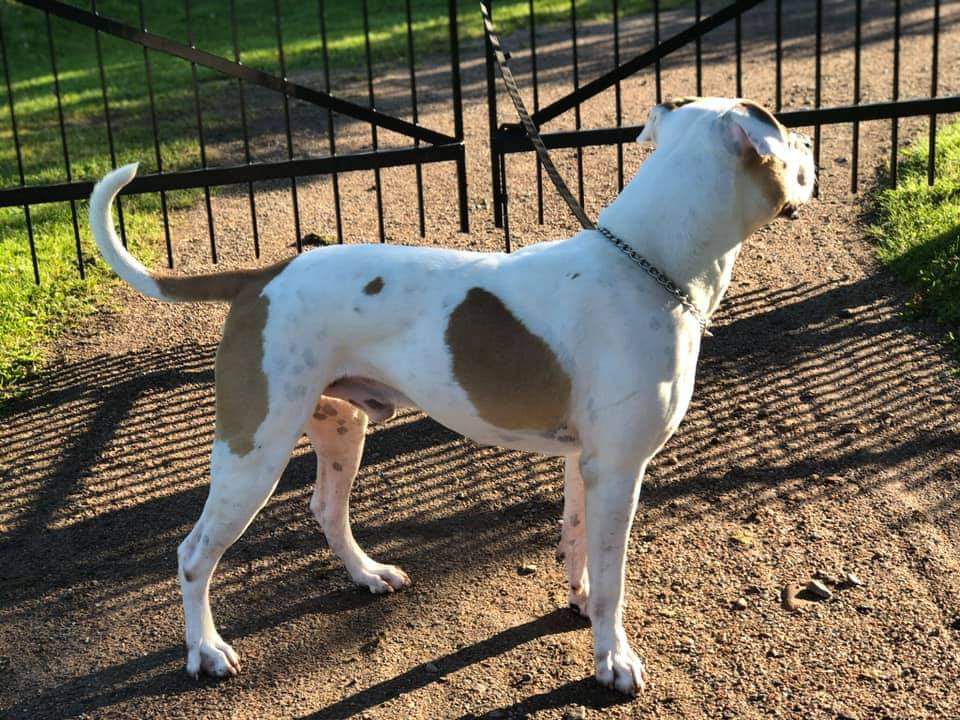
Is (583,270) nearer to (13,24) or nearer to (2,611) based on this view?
(2,611)

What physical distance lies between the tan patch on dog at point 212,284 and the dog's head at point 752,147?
1356 millimetres

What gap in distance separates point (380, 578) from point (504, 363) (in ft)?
4.07

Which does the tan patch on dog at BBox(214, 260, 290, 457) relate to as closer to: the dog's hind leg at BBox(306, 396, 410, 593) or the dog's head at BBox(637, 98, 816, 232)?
the dog's hind leg at BBox(306, 396, 410, 593)

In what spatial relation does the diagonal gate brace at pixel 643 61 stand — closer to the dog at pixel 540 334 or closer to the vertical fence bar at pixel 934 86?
the vertical fence bar at pixel 934 86

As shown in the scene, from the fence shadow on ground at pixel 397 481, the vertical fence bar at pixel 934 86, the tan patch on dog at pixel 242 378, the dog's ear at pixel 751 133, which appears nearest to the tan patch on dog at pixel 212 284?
the tan patch on dog at pixel 242 378

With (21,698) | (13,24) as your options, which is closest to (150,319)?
(21,698)

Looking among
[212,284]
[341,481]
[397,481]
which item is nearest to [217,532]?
[341,481]

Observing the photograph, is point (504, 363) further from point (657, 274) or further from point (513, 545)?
point (513, 545)

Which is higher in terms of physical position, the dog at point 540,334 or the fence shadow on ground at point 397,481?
the dog at point 540,334

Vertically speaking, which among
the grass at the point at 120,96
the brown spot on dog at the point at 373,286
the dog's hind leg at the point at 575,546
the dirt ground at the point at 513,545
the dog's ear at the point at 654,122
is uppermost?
the dog's ear at the point at 654,122

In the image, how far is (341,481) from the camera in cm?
468

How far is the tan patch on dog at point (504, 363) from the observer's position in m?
3.94

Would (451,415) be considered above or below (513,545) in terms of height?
above

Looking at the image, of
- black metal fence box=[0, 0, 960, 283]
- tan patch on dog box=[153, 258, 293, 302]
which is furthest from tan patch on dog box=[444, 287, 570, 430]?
black metal fence box=[0, 0, 960, 283]
